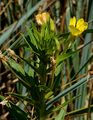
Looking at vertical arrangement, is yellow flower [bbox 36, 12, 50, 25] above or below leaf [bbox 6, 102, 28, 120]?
above

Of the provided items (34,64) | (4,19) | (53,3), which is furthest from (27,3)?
(34,64)

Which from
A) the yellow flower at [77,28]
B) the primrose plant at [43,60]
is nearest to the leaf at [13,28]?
the primrose plant at [43,60]

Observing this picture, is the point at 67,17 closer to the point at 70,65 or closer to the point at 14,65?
the point at 70,65

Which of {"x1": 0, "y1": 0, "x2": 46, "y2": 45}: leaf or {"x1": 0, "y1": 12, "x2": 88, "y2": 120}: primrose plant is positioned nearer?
{"x1": 0, "y1": 12, "x2": 88, "y2": 120}: primrose plant

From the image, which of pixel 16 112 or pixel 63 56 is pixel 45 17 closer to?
pixel 63 56

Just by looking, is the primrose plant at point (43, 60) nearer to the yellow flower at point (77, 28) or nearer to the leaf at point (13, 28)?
the yellow flower at point (77, 28)

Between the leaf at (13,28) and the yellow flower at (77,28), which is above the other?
the leaf at (13,28)

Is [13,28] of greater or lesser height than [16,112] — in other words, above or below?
above

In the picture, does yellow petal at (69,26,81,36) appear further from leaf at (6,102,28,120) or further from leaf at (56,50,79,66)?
leaf at (6,102,28,120)

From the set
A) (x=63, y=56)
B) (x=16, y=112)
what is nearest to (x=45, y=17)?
(x=63, y=56)

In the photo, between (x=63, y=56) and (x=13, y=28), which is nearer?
(x=63, y=56)

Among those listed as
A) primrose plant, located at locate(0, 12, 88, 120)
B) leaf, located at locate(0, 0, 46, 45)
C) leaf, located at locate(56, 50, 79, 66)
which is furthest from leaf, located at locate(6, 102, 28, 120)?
leaf, located at locate(0, 0, 46, 45)
